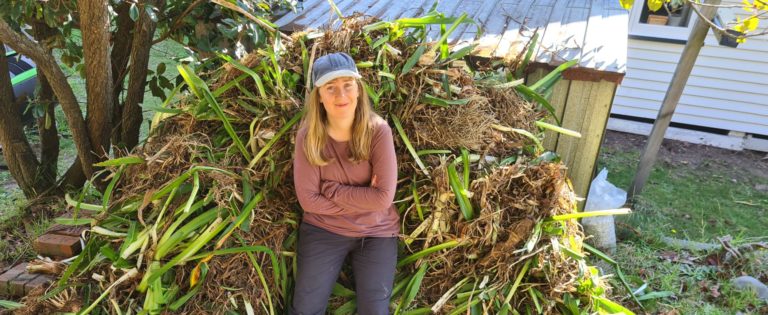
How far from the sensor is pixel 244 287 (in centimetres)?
225

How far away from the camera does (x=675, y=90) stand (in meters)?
3.72

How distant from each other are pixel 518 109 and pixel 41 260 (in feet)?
8.02

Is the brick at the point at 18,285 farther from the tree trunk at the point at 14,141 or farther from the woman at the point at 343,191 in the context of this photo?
the woman at the point at 343,191

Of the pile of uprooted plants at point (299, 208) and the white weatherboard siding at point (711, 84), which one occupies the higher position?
the white weatherboard siding at point (711, 84)

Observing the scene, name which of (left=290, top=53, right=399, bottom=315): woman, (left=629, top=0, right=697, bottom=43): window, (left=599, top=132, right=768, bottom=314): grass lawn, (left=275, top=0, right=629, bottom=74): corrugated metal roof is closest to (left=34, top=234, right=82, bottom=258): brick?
(left=290, top=53, right=399, bottom=315): woman

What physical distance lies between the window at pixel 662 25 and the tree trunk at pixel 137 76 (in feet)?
17.4

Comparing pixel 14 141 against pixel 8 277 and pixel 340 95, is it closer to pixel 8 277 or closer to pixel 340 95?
pixel 8 277

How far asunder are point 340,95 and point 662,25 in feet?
17.7

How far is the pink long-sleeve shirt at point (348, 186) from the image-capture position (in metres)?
2.19

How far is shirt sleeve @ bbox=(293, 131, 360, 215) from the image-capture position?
7.19 ft

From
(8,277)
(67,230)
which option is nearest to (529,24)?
(67,230)

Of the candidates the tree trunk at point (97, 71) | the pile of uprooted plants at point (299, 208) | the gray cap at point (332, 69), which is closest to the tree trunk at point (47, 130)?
the tree trunk at point (97, 71)

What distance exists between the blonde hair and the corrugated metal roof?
711 mm

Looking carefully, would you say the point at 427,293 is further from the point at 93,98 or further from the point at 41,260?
the point at 93,98
